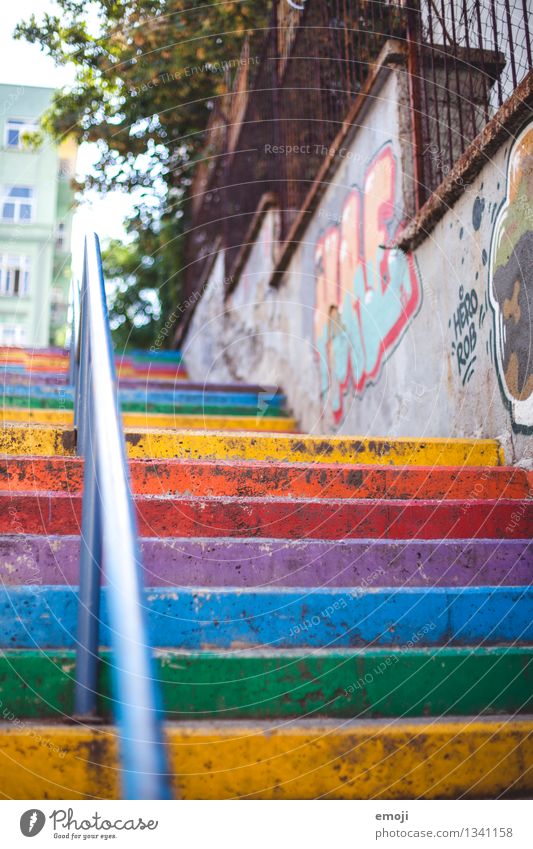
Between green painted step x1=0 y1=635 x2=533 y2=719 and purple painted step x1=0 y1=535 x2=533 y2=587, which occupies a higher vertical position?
purple painted step x1=0 y1=535 x2=533 y2=587

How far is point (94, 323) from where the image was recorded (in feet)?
6.05

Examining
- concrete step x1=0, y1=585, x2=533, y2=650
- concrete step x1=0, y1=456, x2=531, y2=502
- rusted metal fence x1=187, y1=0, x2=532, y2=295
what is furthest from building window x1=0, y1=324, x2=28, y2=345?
concrete step x1=0, y1=585, x2=533, y2=650

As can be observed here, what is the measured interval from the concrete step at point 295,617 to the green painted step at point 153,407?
7.08 ft

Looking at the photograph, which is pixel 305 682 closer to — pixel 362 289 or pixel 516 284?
pixel 516 284

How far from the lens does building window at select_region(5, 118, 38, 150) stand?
20.5 feet

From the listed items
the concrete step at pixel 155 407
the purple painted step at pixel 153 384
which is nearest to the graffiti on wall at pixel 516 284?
the concrete step at pixel 155 407

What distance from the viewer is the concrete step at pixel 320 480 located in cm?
233

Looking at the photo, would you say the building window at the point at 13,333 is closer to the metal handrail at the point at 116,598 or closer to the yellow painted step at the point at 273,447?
Result: the yellow painted step at the point at 273,447

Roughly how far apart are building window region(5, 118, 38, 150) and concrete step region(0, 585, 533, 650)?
215 inches

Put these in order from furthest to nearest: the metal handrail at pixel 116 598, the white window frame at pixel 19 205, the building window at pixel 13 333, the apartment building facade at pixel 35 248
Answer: the white window frame at pixel 19 205
the building window at pixel 13 333
the apartment building facade at pixel 35 248
the metal handrail at pixel 116 598

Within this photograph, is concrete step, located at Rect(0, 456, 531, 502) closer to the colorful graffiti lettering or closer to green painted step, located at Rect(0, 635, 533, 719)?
the colorful graffiti lettering

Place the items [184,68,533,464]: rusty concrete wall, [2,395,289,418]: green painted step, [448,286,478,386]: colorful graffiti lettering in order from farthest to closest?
1. [2,395,289,418]: green painted step
2. [448,286,478,386]: colorful graffiti lettering
3. [184,68,533,464]: rusty concrete wall

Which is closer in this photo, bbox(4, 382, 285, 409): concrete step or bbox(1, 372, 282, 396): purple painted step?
bbox(4, 382, 285, 409): concrete step

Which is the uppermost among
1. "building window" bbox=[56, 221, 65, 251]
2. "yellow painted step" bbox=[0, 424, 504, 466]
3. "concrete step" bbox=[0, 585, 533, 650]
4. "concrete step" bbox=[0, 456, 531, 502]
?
"building window" bbox=[56, 221, 65, 251]
